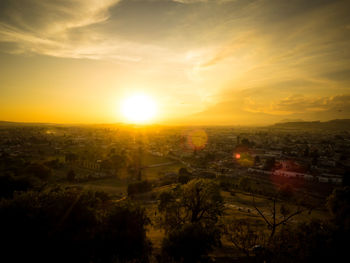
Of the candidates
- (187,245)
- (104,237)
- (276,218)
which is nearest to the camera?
(187,245)

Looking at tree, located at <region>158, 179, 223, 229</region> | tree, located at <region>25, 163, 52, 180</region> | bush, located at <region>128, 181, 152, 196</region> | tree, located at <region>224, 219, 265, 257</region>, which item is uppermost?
tree, located at <region>158, 179, 223, 229</region>

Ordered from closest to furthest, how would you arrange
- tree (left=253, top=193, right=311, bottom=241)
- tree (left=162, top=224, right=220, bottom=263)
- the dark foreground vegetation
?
the dark foreground vegetation → tree (left=162, top=224, right=220, bottom=263) → tree (left=253, top=193, right=311, bottom=241)

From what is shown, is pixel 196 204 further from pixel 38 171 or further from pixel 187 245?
pixel 38 171

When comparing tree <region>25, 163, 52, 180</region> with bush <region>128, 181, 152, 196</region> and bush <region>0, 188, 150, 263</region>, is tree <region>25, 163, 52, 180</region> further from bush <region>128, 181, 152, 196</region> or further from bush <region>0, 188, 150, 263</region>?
bush <region>0, 188, 150, 263</region>

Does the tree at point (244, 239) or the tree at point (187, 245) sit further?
the tree at point (244, 239)

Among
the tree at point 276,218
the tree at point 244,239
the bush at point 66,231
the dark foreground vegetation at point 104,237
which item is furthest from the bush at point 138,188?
the bush at point 66,231

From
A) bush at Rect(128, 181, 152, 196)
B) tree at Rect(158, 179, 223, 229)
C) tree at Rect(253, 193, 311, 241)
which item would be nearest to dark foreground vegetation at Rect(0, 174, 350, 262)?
tree at Rect(253, 193, 311, 241)

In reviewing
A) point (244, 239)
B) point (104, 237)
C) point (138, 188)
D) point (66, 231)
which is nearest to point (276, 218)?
point (244, 239)

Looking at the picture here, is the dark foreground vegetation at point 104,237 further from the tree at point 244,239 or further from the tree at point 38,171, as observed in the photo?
the tree at point 38,171

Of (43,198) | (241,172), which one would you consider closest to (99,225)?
(43,198)

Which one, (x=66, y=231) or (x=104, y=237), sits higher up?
(x=66, y=231)

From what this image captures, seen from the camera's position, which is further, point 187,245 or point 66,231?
point 66,231
